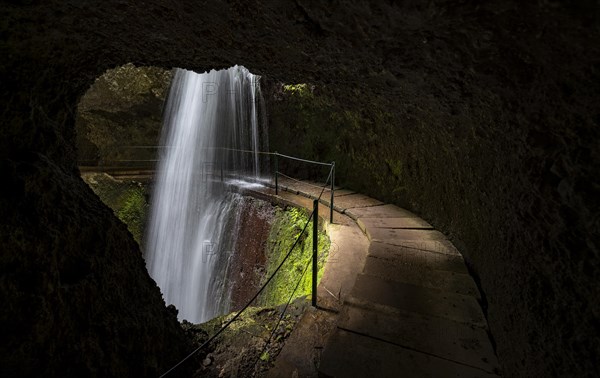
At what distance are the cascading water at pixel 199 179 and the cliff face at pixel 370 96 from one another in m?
4.82

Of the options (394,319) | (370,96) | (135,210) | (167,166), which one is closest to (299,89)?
(370,96)

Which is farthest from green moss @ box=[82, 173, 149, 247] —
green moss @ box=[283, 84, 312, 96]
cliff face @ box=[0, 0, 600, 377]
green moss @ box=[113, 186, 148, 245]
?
cliff face @ box=[0, 0, 600, 377]

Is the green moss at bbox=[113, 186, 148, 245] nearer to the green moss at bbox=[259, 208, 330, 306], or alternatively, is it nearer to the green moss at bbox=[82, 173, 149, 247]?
the green moss at bbox=[82, 173, 149, 247]

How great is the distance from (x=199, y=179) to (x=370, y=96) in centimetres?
799

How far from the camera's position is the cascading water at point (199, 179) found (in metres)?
7.25

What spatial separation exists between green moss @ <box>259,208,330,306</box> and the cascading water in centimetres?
145

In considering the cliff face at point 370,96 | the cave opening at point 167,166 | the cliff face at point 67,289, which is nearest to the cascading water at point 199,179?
the cave opening at point 167,166

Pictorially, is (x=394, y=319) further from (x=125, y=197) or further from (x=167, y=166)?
(x=167, y=166)

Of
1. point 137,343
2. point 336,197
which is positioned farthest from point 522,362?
point 336,197

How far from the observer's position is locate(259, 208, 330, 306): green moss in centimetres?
463

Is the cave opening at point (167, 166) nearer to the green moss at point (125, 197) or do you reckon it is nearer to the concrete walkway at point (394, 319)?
the green moss at point (125, 197)

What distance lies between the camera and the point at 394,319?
2.45 metres

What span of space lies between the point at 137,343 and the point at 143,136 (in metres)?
9.77

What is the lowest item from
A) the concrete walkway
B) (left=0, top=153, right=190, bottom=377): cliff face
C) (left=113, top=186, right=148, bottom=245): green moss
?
(left=113, top=186, right=148, bottom=245): green moss
